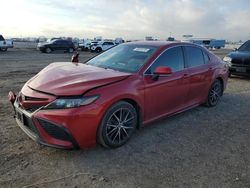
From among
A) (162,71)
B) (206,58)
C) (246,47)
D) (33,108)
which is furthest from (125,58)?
(246,47)

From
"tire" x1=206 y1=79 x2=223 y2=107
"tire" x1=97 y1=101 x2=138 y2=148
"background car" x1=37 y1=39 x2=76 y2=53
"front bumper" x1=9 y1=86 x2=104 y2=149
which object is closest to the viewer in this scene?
"front bumper" x1=9 y1=86 x2=104 y2=149

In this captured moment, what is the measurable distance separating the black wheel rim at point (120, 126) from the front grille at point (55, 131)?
655 mm

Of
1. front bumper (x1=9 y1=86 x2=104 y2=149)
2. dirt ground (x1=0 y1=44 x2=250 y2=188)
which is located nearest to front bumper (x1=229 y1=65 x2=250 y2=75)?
dirt ground (x1=0 y1=44 x2=250 y2=188)

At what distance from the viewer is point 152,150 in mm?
4105

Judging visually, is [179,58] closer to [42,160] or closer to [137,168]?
[137,168]

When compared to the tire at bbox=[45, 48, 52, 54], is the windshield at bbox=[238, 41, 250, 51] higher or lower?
higher

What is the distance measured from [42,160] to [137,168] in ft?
4.28

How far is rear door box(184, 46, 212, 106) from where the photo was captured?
5.44 m

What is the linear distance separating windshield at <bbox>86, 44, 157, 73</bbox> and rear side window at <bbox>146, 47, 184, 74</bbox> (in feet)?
0.58

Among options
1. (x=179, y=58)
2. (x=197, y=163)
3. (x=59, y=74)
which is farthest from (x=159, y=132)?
(x=59, y=74)

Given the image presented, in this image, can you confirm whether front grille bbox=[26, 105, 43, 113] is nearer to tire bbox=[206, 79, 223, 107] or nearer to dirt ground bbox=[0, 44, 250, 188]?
dirt ground bbox=[0, 44, 250, 188]

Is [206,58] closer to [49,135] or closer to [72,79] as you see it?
[72,79]

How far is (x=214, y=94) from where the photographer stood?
255 inches

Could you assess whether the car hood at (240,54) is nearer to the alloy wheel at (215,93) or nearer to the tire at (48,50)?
the alloy wheel at (215,93)
